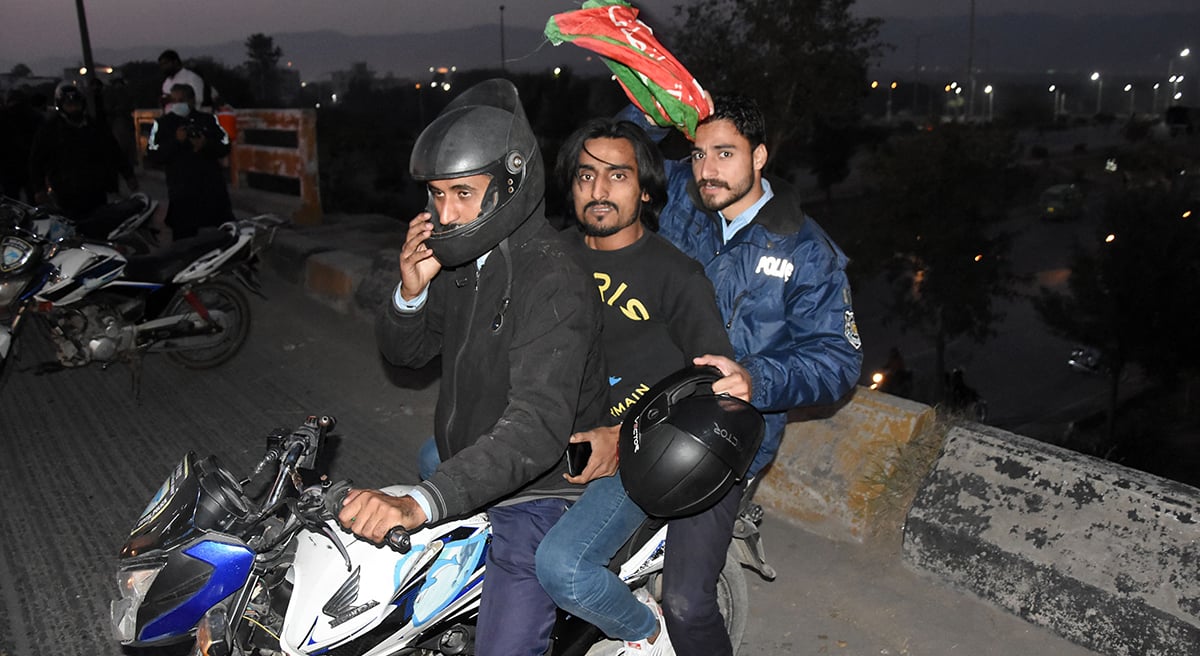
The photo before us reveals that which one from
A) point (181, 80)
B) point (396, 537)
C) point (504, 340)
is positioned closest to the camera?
point (396, 537)

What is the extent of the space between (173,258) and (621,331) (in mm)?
5073

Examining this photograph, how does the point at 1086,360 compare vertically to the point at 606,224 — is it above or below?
below

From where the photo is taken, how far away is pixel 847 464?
4.55 meters

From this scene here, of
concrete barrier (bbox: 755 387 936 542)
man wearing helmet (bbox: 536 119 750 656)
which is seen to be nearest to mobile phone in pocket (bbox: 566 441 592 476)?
man wearing helmet (bbox: 536 119 750 656)

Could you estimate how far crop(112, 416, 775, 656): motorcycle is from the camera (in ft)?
7.02

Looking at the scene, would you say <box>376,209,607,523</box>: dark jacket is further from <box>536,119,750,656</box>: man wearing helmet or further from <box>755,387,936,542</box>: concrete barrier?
<box>755,387,936,542</box>: concrete barrier

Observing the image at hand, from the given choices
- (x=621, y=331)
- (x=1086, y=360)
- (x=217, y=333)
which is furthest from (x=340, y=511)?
(x=1086, y=360)

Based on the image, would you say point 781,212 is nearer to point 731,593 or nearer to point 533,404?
point 533,404

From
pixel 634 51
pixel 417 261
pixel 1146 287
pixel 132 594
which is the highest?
pixel 634 51

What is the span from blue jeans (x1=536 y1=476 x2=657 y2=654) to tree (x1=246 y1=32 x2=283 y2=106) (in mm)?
75393

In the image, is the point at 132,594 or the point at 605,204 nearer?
the point at 132,594

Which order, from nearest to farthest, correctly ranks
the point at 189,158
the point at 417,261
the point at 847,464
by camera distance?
the point at 417,261 < the point at 847,464 < the point at 189,158

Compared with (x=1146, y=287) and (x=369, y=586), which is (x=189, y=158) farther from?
(x=1146, y=287)

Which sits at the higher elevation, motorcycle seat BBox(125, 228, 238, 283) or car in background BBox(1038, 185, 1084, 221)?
motorcycle seat BBox(125, 228, 238, 283)
